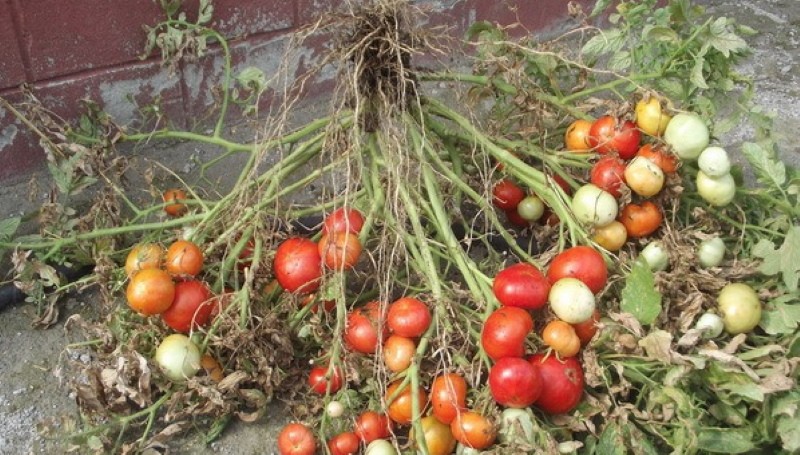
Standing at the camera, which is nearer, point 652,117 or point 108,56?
point 652,117

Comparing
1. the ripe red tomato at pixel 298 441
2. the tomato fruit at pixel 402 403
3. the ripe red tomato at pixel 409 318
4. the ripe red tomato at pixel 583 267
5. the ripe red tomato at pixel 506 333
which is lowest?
the ripe red tomato at pixel 298 441

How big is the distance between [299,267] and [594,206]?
1.97 feet

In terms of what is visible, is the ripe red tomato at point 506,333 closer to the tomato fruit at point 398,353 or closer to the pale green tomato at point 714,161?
the tomato fruit at point 398,353

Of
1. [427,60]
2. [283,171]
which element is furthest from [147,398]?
[427,60]

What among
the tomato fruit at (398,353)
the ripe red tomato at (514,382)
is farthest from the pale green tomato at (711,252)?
the tomato fruit at (398,353)

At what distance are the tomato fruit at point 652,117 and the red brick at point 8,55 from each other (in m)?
1.54

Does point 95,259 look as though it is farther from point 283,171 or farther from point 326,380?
point 326,380

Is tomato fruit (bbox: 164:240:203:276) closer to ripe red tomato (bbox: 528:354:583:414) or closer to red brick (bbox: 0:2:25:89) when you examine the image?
ripe red tomato (bbox: 528:354:583:414)

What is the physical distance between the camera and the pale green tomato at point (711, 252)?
5.97 ft

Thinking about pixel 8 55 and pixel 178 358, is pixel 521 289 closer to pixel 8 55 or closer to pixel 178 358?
pixel 178 358

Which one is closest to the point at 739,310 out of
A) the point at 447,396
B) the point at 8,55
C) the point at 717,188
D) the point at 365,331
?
the point at 717,188

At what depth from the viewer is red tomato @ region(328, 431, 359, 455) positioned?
5.29 ft

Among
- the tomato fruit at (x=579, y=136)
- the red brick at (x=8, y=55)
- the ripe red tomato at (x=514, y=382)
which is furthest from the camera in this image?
the red brick at (x=8, y=55)

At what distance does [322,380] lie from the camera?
1.73 meters
